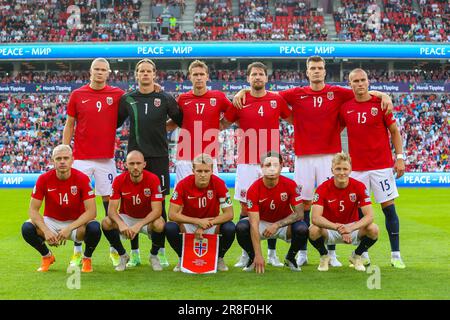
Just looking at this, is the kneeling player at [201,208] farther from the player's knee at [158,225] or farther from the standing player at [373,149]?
the standing player at [373,149]

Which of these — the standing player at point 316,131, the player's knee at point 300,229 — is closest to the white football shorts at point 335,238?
the player's knee at point 300,229

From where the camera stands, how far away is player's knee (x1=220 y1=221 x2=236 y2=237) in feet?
23.0

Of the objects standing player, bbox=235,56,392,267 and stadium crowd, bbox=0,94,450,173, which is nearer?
standing player, bbox=235,56,392,267

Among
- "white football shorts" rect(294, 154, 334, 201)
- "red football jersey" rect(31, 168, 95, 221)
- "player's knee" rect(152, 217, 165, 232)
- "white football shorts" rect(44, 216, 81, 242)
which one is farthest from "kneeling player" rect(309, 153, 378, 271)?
"white football shorts" rect(44, 216, 81, 242)

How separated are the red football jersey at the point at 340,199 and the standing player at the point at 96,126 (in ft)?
8.03

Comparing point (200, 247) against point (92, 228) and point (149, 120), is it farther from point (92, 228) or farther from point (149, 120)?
point (149, 120)

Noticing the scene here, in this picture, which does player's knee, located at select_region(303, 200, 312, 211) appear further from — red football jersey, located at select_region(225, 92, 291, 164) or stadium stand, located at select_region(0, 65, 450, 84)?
stadium stand, located at select_region(0, 65, 450, 84)

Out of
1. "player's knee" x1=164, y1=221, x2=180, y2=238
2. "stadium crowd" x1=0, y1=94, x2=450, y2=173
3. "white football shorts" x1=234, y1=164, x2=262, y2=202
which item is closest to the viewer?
"player's knee" x1=164, y1=221, x2=180, y2=238

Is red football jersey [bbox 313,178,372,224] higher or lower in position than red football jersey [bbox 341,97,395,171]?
lower

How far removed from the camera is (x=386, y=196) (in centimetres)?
744

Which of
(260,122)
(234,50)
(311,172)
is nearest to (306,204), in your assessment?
(311,172)

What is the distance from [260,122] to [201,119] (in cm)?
68

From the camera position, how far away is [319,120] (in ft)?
25.1

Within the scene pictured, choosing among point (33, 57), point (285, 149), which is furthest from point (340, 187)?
point (33, 57)
